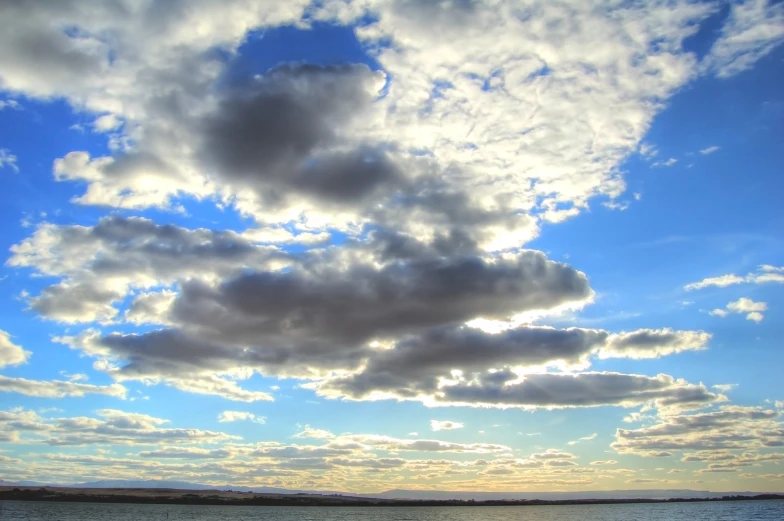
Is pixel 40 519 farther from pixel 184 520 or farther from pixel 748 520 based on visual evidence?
pixel 748 520

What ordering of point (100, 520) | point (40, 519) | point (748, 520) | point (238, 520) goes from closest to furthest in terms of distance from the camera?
point (40, 519)
point (100, 520)
point (748, 520)
point (238, 520)

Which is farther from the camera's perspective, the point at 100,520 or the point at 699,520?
the point at 699,520

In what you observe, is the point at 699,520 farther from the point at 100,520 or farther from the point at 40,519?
the point at 40,519

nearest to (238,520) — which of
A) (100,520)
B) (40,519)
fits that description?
(100,520)

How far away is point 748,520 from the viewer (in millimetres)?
186625

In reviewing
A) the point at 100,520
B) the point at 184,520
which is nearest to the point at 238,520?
the point at 184,520

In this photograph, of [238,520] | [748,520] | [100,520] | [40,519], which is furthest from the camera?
[238,520]

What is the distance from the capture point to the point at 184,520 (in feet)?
614

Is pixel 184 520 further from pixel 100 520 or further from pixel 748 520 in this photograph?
pixel 748 520

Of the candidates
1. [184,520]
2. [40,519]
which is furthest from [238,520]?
[40,519]

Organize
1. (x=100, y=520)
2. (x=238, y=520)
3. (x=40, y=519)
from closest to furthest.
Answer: (x=40, y=519) < (x=100, y=520) < (x=238, y=520)

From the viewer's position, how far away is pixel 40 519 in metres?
160

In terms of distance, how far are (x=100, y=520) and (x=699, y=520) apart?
176708 millimetres

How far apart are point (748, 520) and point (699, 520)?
567 inches
